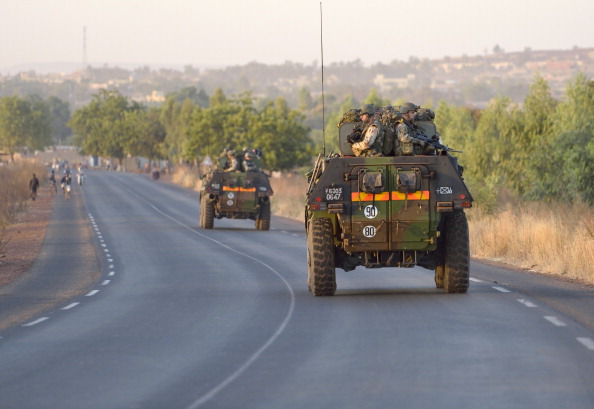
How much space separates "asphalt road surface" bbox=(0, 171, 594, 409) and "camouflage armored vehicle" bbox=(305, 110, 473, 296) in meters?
0.72

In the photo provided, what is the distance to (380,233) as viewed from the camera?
18766 mm

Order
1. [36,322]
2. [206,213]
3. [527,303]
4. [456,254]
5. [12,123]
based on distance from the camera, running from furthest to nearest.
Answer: [12,123] → [206,213] → [456,254] → [527,303] → [36,322]

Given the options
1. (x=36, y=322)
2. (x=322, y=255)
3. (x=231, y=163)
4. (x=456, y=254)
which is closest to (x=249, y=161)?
(x=231, y=163)

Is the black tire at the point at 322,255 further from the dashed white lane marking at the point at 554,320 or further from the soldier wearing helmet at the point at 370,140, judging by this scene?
the dashed white lane marking at the point at 554,320

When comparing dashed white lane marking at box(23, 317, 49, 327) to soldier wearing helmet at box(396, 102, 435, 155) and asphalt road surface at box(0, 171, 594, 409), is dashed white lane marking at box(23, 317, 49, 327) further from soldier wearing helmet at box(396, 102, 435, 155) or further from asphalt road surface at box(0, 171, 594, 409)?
soldier wearing helmet at box(396, 102, 435, 155)

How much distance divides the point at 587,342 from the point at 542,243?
599 inches

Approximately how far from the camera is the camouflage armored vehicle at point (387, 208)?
61.3 ft

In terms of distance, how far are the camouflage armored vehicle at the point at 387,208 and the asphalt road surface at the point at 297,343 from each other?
725mm

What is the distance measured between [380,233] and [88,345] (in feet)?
21.2

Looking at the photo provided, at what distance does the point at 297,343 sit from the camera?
43.8 feet

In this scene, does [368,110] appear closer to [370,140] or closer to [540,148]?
[370,140]

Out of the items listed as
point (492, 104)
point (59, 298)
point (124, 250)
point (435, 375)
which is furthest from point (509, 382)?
point (492, 104)

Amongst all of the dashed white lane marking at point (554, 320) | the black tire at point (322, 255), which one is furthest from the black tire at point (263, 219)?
the dashed white lane marking at point (554, 320)

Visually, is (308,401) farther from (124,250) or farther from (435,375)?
(124,250)
